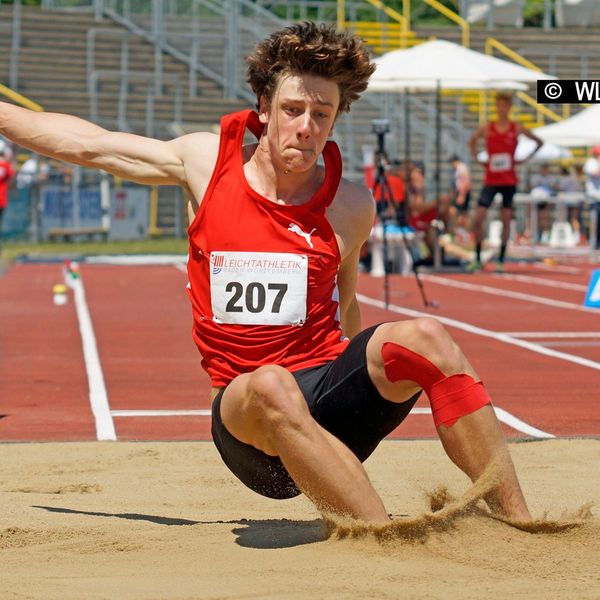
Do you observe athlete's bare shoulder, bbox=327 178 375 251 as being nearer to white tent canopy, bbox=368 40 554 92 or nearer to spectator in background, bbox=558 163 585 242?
white tent canopy, bbox=368 40 554 92

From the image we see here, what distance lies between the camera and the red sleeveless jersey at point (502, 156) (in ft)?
61.0

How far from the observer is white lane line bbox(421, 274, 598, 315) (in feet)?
47.1

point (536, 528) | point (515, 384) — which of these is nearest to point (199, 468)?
point (536, 528)

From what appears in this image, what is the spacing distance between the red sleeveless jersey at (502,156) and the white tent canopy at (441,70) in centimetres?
73

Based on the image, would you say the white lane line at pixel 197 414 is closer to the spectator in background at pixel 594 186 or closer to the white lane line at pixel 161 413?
the white lane line at pixel 161 413

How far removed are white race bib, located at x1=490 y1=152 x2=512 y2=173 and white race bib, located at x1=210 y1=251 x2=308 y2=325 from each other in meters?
14.5

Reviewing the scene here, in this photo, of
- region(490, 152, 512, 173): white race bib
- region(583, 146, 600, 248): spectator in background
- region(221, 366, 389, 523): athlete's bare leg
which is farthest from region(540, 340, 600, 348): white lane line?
region(583, 146, 600, 248): spectator in background

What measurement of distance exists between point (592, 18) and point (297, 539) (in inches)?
1316

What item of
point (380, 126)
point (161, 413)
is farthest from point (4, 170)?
point (161, 413)

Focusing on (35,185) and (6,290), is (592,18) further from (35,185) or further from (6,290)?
(6,290)

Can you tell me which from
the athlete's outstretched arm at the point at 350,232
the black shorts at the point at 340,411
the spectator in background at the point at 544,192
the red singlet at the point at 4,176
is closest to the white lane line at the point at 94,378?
the athlete's outstretched arm at the point at 350,232

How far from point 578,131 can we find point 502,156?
21.5 feet

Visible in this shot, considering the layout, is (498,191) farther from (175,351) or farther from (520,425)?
(520,425)

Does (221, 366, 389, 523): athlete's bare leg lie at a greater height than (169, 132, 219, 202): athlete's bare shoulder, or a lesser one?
lesser
